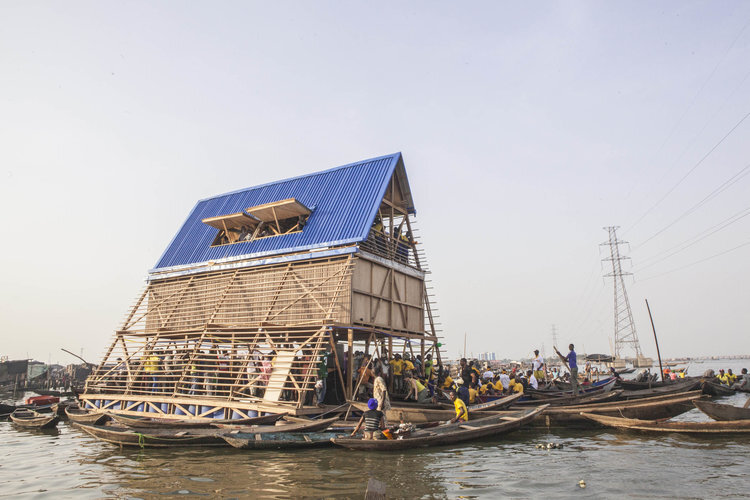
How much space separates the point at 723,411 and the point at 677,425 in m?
1.44

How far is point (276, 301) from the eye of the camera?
65.2ft

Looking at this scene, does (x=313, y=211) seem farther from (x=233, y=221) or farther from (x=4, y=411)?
(x=4, y=411)

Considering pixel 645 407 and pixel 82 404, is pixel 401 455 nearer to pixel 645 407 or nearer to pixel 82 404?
pixel 645 407

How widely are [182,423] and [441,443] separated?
820 centimetres

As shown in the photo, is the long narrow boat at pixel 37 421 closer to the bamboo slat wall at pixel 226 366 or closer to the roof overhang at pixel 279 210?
the bamboo slat wall at pixel 226 366

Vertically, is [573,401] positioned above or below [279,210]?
below

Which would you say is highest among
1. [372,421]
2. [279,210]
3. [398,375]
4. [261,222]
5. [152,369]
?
[279,210]

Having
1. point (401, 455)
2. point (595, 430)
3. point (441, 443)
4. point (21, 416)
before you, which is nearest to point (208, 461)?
point (401, 455)

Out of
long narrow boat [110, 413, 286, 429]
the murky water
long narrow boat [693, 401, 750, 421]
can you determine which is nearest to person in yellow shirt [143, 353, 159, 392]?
long narrow boat [110, 413, 286, 429]

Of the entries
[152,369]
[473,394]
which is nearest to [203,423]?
[152,369]

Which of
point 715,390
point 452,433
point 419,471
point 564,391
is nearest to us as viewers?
point 419,471

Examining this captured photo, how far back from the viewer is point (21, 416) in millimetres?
21109

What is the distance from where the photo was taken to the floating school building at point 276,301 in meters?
17.3

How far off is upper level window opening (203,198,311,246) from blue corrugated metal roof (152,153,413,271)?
55 centimetres
